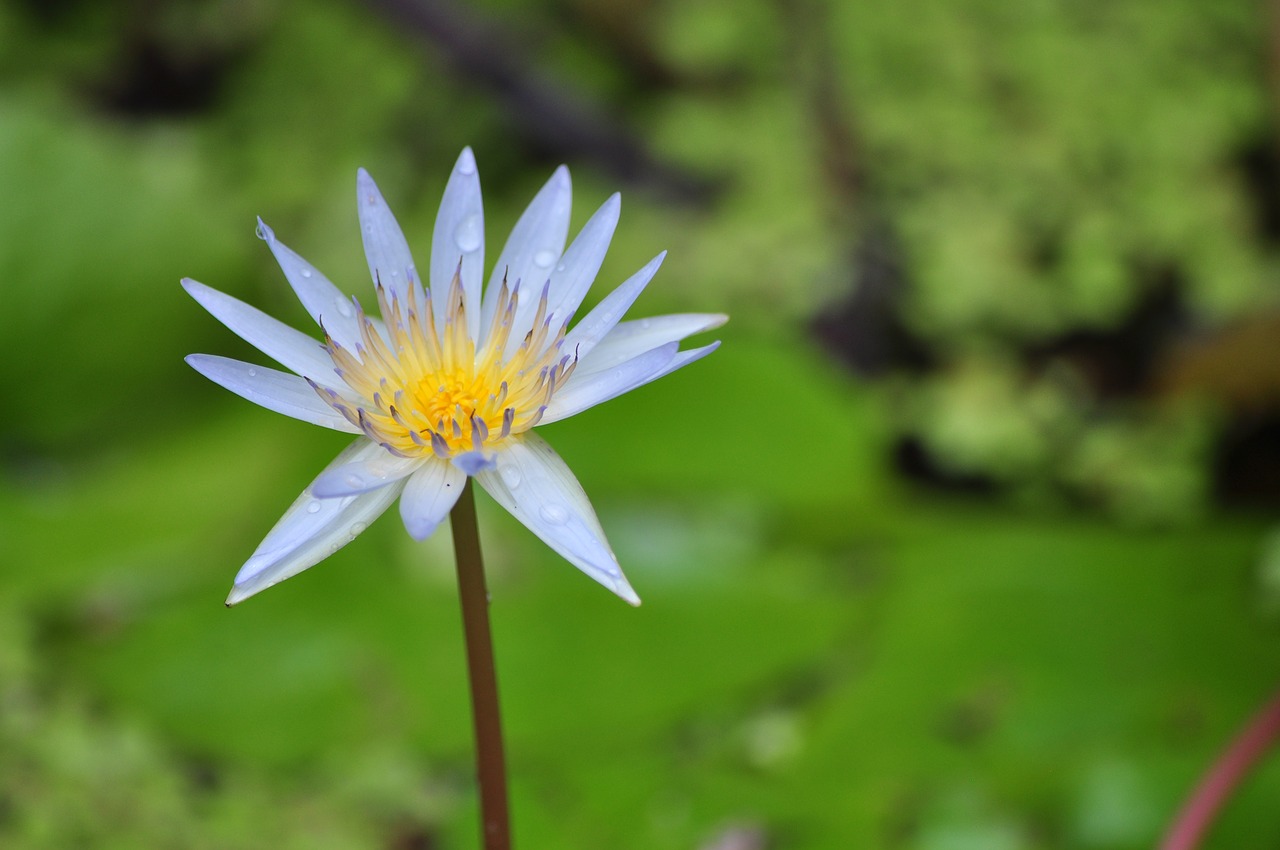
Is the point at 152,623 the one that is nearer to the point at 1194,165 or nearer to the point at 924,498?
the point at 924,498

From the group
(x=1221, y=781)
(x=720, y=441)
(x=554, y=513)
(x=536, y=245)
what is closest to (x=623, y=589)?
(x=554, y=513)

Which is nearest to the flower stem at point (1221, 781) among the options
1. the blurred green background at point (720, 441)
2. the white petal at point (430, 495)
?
the blurred green background at point (720, 441)

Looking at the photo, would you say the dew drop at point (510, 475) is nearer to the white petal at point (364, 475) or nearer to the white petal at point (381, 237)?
the white petal at point (364, 475)

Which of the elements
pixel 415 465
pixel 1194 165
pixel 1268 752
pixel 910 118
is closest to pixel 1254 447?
pixel 1194 165

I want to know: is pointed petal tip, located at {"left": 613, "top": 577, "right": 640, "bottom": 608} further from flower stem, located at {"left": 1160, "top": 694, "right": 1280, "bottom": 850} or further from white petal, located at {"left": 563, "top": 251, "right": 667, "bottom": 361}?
flower stem, located at {"left": 1160, "top": 694, "right": 1280, "bottom": 850}

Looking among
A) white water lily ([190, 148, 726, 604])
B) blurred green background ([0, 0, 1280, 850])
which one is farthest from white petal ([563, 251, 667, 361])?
blurred green background ([0, 0, 1280, 850])

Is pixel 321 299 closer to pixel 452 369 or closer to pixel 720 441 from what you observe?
pixel 452 369
